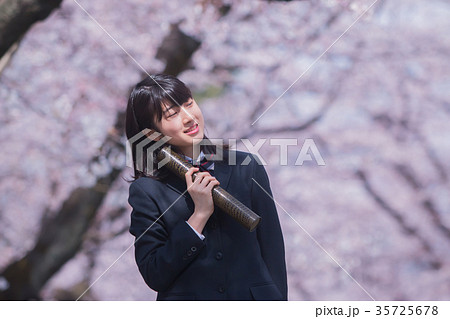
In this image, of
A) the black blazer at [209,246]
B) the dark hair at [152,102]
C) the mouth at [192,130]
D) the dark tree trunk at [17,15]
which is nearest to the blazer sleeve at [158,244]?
the black blazer at [209,246]

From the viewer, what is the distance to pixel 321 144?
4543mm

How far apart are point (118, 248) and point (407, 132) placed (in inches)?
119

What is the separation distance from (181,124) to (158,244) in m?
0.39

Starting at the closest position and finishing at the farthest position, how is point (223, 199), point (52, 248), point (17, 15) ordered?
1. point (223, 199)
2. point (17, 15)
3. point (52, 248)

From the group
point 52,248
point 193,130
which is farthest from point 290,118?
point 193,130

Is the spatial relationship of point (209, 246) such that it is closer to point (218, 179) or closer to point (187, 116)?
point (218, 179)

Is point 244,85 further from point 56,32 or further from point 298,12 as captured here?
point 56,32

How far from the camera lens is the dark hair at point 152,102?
1479 mm

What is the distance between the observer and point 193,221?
1337 mm

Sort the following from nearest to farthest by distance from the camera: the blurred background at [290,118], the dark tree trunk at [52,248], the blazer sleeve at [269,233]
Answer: the blazer sleeve at [269,233] → the dark tree trunk at [52,248] → the blurred background at [290,118]

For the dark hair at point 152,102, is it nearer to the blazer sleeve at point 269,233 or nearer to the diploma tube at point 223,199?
the diploma tube at point 223,199

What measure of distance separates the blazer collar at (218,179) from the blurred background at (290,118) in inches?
108

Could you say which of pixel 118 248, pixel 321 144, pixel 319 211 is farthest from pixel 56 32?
pixel 319 211

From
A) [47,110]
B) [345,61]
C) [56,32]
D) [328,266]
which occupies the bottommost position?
[328,266]
